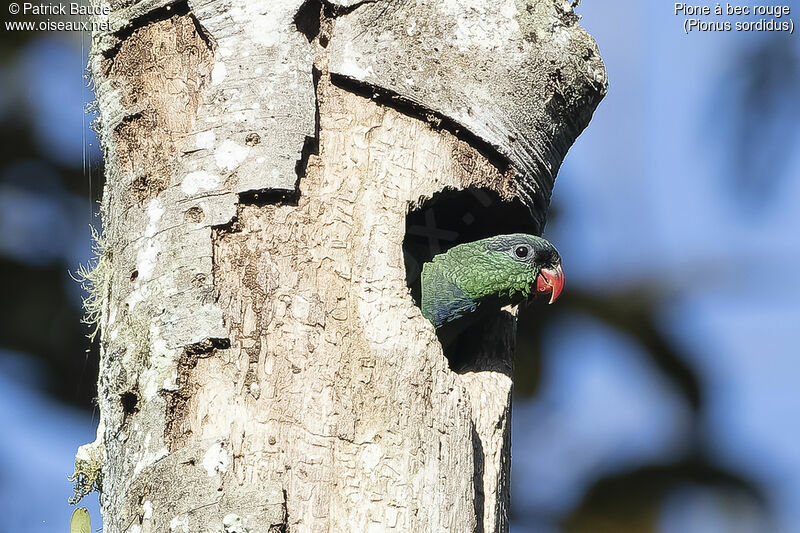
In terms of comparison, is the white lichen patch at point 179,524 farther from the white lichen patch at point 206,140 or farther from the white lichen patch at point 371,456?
the white lichen patch at point 206,140

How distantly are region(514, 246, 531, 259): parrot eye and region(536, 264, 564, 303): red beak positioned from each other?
0.22 m

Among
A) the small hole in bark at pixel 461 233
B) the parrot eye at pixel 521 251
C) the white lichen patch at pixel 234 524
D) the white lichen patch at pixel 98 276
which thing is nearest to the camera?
the white lichen patch at pixel 234 524

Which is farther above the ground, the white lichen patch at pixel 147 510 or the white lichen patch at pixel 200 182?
the white lichen patch at pixel 200 182

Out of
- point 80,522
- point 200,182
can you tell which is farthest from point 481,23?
point 80,522

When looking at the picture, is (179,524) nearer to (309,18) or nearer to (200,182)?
(200,182)

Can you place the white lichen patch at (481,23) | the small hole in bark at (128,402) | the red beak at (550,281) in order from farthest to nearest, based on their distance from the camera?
the red beak at (550,281)
the white lichen patch at (481,23)
the small hole in bark at (128,402)

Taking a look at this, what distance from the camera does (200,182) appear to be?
314cm

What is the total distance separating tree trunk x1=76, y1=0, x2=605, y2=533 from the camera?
2.87 meters

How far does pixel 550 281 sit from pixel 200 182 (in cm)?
208

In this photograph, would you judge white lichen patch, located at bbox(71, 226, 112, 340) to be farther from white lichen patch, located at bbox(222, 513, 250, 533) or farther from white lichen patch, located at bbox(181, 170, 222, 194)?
white lichen patch, located at bbox(222, 513, 250, 533)

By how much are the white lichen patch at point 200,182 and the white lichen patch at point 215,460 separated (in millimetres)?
865

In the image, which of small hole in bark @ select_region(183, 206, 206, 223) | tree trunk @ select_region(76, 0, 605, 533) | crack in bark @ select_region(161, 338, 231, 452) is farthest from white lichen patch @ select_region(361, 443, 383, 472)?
small hole in bark @ select_region(183, 206, 206, 223)

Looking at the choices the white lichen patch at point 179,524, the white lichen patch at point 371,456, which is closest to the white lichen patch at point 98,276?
the white lichen patch at point 179,524

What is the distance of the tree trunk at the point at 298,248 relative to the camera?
9.41 ft
